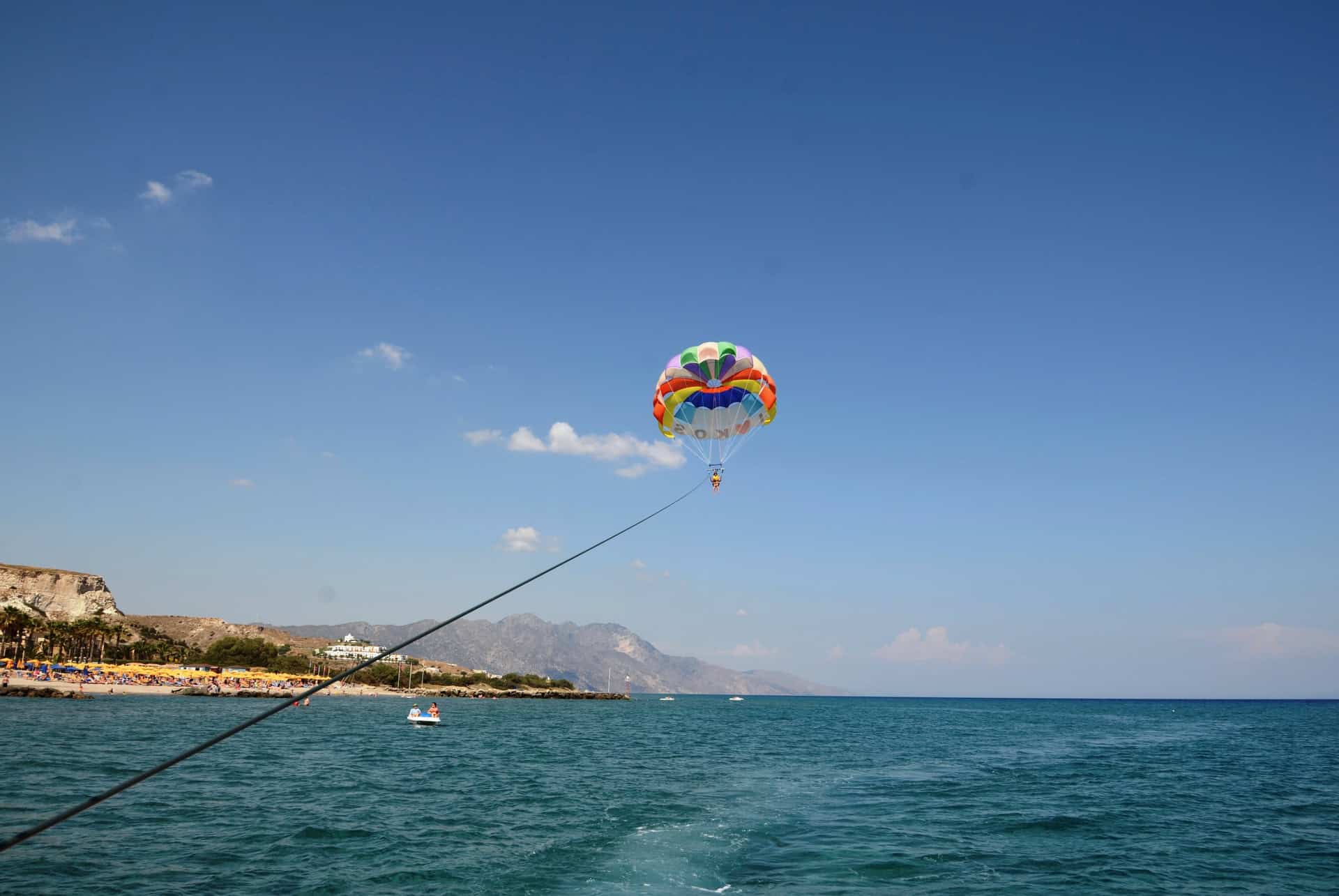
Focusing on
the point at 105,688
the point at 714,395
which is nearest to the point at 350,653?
the point at 105,688

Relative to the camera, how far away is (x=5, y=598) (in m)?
105

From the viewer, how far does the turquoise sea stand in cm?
1591

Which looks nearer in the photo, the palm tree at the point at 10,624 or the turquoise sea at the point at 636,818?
the turquoise sea at the point at 636,818

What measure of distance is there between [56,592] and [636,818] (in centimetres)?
13072

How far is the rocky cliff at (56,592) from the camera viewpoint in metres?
109

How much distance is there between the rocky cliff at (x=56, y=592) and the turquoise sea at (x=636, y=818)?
83294mm

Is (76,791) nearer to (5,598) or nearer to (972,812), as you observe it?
(972,812)

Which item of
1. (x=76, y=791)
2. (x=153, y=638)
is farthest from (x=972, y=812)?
(x=153, y=638)

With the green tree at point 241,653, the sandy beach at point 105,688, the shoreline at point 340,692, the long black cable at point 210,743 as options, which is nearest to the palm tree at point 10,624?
the sandy beach at point 105,688

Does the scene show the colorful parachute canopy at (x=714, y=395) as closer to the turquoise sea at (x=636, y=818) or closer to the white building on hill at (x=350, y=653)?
the turquoise sea at (x=636, y=818)

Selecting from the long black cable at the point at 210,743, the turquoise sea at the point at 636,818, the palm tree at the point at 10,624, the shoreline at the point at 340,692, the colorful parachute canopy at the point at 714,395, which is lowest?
the shoreline at the point at 340,692

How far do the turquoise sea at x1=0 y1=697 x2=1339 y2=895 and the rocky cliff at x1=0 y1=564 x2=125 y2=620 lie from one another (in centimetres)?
8329

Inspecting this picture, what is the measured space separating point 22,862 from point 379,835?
7064 millimetres

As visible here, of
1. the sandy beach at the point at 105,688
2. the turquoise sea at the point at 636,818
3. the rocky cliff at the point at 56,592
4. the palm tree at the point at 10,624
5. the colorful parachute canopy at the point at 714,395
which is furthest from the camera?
the rocky cliff at the point at 56,592
